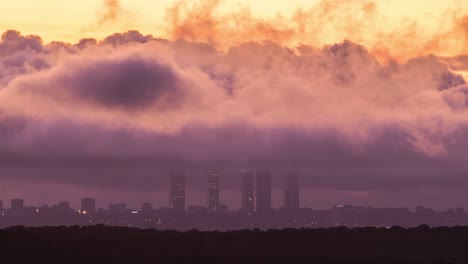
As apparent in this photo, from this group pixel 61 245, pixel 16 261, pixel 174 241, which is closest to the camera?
pixel 16 261

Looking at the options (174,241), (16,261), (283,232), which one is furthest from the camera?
(283,232)

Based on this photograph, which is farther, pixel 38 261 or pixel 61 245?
pixel 61 245

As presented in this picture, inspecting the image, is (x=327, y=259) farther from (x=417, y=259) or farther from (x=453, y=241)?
(x=453, y=241)

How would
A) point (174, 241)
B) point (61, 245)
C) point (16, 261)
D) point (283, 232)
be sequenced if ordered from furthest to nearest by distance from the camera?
point (283, 232) → point (174, 241) → point (61, 245) → point (16, 261)

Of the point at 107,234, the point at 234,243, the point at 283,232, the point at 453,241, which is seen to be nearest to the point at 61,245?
the point at 107,234

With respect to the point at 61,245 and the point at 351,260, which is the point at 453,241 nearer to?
the point at 351,260

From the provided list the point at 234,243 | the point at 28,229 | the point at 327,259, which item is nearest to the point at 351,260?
the point at 327,259
